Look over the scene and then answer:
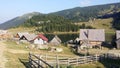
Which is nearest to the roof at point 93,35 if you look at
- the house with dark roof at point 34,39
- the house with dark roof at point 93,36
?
the house with dark roof at point 93,36

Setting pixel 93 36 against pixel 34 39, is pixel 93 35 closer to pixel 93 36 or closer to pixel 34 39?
pixel 93 36

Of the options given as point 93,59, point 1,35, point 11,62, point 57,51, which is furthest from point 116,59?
point 1,35

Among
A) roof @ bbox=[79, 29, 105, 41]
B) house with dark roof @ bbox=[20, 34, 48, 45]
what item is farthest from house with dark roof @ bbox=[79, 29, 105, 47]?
house with dark roof @ bbox=[20, 34, 48, 45]

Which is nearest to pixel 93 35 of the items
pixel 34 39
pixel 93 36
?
pixel 93 36

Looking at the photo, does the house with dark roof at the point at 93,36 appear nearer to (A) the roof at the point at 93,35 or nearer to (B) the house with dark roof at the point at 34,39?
(A) the roof at the point at 93,35

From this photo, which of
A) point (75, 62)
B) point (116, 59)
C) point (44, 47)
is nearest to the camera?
point (75, 62)

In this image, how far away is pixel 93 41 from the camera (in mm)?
89438

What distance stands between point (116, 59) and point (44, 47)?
22372mm

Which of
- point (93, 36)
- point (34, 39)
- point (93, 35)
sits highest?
point (93, 35)

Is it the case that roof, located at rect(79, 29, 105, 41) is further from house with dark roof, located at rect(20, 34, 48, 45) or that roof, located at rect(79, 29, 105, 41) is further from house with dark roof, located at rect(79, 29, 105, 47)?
house with dark roof, located at rect(20, 34, 48, 45)

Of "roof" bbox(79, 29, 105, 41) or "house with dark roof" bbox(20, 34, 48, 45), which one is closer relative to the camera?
"roof" bbox(79, 29, 105, 41)

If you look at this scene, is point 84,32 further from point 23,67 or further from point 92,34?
point 23,67

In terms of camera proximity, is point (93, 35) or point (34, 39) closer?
point (34, 39)

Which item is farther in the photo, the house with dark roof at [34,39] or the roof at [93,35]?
the house with dark roof at [34,39]
